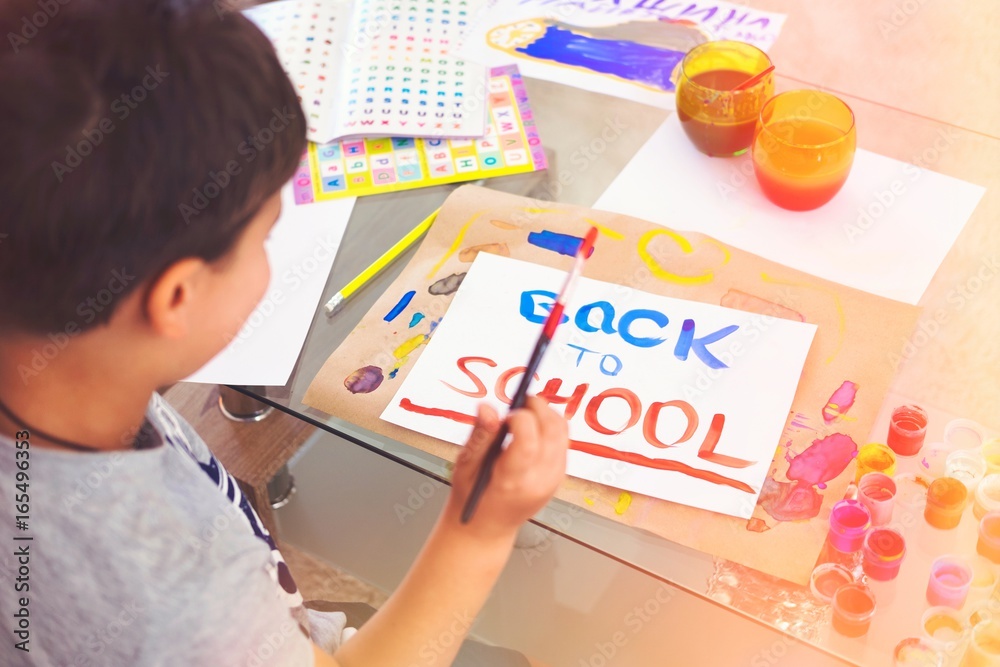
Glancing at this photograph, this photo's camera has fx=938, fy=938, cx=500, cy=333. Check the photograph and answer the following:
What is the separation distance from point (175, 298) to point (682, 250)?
49 centimetres

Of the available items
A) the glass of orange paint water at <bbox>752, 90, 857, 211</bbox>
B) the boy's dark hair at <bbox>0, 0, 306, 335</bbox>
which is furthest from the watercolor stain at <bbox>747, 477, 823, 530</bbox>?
the boy's dark hair at <bbox>0, 0, 306, 335</bbox>

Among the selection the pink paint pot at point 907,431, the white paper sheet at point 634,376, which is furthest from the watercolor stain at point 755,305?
the pink paint pot at point 907,431

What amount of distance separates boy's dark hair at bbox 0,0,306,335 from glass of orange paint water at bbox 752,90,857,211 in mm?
521

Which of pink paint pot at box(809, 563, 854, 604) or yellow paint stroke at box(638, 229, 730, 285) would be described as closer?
pink paint pot at box(809, 563, 854, 604)

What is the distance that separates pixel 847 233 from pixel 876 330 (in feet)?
0.43

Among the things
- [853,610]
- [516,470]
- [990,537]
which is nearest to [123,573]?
[516,470]

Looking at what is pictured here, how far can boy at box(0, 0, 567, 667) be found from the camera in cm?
47

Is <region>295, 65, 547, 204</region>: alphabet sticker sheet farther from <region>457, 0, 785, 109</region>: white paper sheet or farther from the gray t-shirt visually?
the gray t-shirt

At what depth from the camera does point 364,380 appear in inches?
31.3

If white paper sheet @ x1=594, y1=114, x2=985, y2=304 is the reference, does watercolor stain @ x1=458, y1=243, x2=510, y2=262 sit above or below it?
above

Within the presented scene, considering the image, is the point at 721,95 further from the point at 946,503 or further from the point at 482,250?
the point at 946,503

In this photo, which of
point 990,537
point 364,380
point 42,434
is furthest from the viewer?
point 364,380

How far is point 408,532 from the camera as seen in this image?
4.63 feet

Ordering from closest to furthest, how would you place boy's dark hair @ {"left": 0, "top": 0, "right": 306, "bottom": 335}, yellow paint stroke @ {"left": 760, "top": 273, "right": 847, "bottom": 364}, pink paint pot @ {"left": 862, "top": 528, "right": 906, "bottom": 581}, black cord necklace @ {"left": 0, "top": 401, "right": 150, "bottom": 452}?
boy's dark hair @ {"left": 0, "top": 0, "right": 306, "bottom": 335} → black cord necklace @ {"left": 0, "top": 401, "right": 150, "bottom": 452} → pink paint pot @ {"left": 862, "top": 528, "right": 906, "bottom": 581} → yellow paint stroke @ {"left": 760, "top": 273, "right": 847, "bottom": 364}
